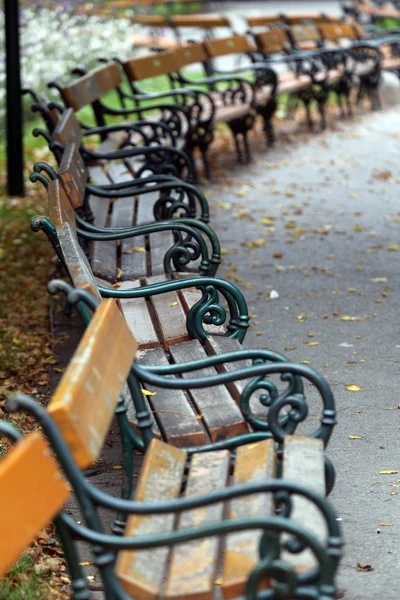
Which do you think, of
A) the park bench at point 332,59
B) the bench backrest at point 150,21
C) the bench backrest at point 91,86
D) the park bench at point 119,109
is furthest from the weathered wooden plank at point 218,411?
the bench backrest at point 150,21

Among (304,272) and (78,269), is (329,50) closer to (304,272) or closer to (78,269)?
(304,272)

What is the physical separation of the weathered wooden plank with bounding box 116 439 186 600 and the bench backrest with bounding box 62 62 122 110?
12.5ft

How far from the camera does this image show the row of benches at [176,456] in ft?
7.36

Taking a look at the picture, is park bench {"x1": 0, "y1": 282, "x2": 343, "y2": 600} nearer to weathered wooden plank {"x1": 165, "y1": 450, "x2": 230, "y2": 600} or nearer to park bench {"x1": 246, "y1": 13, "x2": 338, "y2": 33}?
weathered wooden plank {"x1": 165, "y1": 450, "x2": 230, "y2": 600}

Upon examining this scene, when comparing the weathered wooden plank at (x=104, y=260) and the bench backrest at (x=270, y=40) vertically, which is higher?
the weathered wooden plank at (x=104, y=260)

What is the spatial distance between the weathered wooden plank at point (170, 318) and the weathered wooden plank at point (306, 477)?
1.10m

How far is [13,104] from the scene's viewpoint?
8469mm

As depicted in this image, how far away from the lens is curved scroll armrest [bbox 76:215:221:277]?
467 centimetres

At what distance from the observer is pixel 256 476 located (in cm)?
282

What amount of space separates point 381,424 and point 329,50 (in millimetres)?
8088

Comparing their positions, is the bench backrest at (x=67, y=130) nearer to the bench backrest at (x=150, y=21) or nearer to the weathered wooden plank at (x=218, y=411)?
the weathered wooden plank at (x=218, y=411)

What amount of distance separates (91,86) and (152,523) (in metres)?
4.83

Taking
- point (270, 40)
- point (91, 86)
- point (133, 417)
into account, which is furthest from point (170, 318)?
point (270, 40)

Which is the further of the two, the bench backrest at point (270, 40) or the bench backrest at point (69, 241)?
the bench backrest at point (270, 40)
